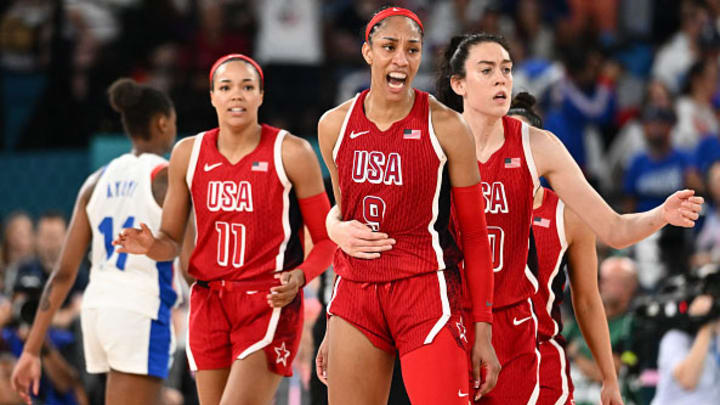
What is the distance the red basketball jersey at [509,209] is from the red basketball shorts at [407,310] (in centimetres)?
49

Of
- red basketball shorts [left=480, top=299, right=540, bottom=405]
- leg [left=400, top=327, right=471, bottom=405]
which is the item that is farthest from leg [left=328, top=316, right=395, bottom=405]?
red basketball shorts [left=480, top=299, right=540, bottom=405]

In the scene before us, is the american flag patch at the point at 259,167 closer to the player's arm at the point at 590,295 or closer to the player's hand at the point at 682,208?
the player's arm at the point at 590,295

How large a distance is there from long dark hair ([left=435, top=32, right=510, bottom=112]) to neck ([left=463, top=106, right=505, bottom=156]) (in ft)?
0.60

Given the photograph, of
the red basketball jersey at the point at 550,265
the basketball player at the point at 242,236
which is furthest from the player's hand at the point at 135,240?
the red basketball jersey at the point at 550,265

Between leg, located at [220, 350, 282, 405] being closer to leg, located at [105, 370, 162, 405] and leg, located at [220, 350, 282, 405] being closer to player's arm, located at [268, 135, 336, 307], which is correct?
player's arm, located at [268, 135, 336, 307]

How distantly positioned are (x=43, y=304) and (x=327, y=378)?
7.24ft

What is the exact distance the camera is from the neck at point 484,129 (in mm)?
5078

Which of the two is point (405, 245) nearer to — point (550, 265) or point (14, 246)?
point (550, 265)

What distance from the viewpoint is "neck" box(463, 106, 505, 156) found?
Result: 16.7 ft

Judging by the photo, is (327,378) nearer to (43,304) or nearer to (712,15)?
(43,304)

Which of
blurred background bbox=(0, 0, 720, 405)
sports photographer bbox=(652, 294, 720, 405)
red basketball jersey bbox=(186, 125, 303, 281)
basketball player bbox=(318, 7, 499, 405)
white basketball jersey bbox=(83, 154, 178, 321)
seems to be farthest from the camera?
blurred background bbox=(0, 0, 720, 405)

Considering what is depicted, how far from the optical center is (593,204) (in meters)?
4.83

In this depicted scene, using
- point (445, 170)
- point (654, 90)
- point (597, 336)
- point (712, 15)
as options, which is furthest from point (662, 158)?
point (445, 170)

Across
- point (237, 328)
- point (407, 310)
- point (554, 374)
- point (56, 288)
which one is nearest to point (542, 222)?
point (554, 374)
